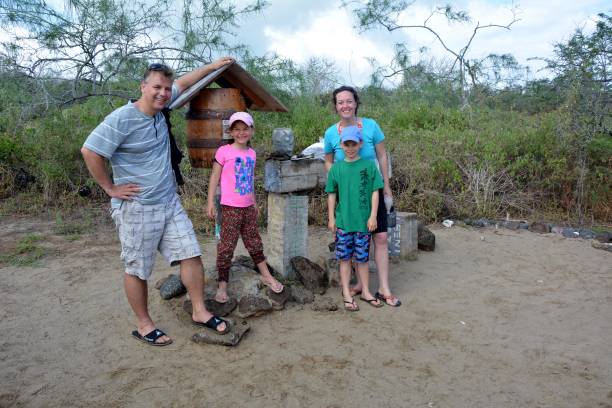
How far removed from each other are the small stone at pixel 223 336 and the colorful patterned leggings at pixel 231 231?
1.67 ft

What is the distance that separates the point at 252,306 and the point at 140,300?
34.5 inches

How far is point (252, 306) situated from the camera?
12.4ft

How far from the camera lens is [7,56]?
699cm

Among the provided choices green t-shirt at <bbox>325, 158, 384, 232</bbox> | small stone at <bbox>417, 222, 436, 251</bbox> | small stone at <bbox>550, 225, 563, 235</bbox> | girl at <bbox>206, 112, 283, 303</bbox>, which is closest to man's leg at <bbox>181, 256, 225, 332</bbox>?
girl at <bbox>206, 112, 283, 303</bbox>

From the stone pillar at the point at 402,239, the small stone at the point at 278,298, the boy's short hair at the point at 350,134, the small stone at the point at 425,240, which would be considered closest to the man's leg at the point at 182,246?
the small stone at the point at 278,298

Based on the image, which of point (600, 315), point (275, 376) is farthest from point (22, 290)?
point (600, 315)

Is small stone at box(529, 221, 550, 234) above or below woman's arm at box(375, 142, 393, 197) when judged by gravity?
below

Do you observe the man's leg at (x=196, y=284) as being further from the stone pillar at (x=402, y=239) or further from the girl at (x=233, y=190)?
the stone pillar at (x=402, y=239)

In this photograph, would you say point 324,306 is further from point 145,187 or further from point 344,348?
point 145,187

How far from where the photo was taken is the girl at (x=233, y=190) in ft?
12.0

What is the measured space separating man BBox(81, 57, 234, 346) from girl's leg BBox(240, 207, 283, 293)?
1.90ft

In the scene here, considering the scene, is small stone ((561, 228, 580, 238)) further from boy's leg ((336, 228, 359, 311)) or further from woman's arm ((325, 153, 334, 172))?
woman's arm ((325, 153, 334, 172))

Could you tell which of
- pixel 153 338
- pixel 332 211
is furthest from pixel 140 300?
pixel 332 211

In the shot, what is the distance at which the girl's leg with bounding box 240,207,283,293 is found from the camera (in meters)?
3.82
